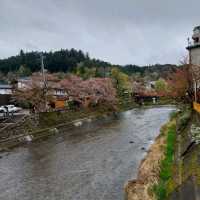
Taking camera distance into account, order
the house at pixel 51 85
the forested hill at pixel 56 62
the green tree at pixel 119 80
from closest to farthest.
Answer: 1. the house at pixel 51 85
2. the green tree at pixel 119 80
3. the forested hill at pixel 56 62

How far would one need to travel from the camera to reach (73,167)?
1956cm

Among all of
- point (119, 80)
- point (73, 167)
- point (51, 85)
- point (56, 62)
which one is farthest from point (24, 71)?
point (73, 167)

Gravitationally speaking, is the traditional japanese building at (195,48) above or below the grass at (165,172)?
above

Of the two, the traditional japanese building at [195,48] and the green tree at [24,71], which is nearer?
the traditional japanese building at [195,48]

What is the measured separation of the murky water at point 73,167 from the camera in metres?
15.0

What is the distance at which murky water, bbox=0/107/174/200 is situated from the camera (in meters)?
15.0

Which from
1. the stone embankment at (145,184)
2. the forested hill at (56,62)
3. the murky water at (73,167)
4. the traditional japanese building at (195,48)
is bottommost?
the murky water at (73,167)

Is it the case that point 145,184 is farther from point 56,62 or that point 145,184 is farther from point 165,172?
point 56,62

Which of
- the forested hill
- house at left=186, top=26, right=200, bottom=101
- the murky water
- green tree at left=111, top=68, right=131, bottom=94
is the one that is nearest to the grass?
the murky water

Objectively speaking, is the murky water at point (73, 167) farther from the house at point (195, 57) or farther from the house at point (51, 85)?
the house at point (51, 85)

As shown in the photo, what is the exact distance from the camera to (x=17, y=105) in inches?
1972

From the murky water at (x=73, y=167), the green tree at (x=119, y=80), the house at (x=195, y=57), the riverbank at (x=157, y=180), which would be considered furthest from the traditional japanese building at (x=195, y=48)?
the green tree at (x=119, y=80)

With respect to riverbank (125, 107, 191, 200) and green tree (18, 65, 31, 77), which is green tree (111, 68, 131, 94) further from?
riverbank (125, 107, 191, 200)

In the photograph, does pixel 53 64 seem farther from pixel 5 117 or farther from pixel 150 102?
pixel 5 117
